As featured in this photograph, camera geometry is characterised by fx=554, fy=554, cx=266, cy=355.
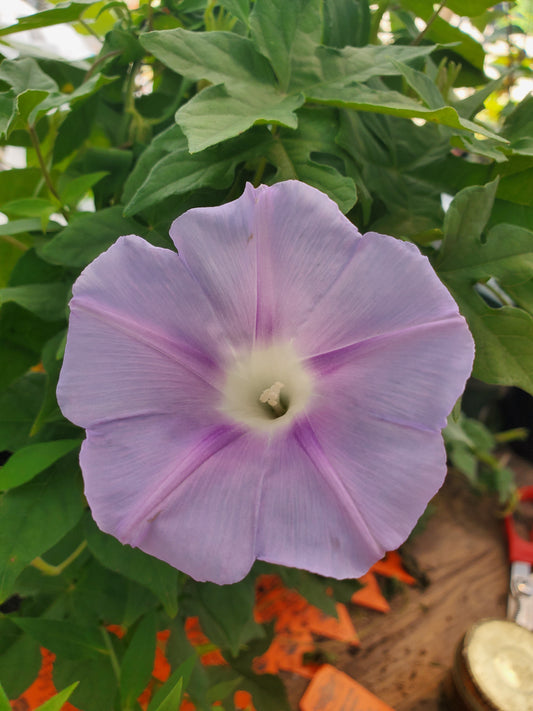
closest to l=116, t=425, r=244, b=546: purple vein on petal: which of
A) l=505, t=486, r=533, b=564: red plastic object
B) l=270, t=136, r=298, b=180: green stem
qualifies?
l=270, t=136, r=298, b=180: green stem

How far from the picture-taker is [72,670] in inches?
21.1

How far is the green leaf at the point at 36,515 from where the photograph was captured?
0.42 metres

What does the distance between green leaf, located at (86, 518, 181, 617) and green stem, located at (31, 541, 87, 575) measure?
A: 11cm

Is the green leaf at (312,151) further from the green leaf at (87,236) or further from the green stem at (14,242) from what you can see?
the green stem at (14,242)

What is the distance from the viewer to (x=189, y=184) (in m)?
0.39

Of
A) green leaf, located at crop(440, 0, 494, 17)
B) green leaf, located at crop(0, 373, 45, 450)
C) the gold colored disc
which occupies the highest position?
green leaf, located at crop(440, 0, 494, 17)

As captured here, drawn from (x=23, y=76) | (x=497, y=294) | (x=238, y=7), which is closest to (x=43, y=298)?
(x=23, y=76)

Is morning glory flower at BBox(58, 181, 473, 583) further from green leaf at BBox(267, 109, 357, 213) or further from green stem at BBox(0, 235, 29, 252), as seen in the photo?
green stem at BBox(0, 235, 29, 252)

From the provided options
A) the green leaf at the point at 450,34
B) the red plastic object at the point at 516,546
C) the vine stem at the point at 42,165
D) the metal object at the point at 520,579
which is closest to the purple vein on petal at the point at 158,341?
the vine stem at the point at 42,165

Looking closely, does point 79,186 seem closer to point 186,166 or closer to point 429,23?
point 186,166

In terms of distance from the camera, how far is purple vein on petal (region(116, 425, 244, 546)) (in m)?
0.34

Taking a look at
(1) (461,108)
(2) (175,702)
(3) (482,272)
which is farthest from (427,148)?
(2) (175,702)

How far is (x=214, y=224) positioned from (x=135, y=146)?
0.27 metres

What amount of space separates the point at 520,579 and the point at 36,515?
2.85ft
